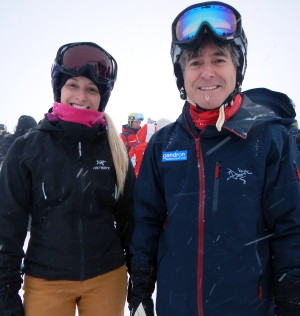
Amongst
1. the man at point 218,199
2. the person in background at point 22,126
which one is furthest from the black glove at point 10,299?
the person in background at point 22,126

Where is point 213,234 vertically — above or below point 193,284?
above

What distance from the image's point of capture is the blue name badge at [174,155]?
68.0 inches

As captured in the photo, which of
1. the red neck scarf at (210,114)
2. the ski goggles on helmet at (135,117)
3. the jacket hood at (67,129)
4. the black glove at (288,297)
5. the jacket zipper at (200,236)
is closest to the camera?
the black glove at (288,297)

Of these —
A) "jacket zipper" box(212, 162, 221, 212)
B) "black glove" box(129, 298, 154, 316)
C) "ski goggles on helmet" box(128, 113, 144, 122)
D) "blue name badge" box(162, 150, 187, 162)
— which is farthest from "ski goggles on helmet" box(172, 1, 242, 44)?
"ski goggles on helmet" box(128, 113, 144, 122)

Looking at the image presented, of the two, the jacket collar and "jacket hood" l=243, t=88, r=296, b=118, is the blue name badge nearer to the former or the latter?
the jacket collar

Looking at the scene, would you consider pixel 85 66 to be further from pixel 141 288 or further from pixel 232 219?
pixel 141 288

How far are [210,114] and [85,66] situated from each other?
45.6 inches

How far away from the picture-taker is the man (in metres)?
1.46

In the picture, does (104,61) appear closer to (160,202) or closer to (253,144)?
(160,202)

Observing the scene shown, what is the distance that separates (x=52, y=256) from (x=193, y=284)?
39.0 inches

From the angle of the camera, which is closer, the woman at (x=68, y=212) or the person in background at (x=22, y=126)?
the woman at (x=68, y=212)

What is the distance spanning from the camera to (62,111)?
211 cm

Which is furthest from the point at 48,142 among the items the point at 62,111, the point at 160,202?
the point at 160,202

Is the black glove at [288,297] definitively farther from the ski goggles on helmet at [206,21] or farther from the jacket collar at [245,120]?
the ski goggles on helmet at [206,21]
